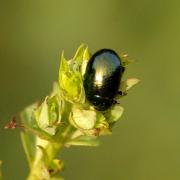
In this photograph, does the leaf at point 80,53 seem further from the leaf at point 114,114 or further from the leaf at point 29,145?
the leaf at point 29,145

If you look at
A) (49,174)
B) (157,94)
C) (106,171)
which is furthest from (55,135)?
(157,94)

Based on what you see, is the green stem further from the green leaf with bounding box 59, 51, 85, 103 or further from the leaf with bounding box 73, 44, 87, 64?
the leaf with bounding box 73, 44, 87, 64

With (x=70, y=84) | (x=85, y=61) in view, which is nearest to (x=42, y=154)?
(x=70, y=84)

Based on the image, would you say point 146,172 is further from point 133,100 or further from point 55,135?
point 55,135

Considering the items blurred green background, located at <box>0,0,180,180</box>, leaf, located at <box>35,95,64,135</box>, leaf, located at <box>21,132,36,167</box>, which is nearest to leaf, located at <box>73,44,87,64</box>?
leaf, located at <box>35,95,64,135</box>

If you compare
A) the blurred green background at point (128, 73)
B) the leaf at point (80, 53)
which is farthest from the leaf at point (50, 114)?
the blurred green background at point (128, 73)
